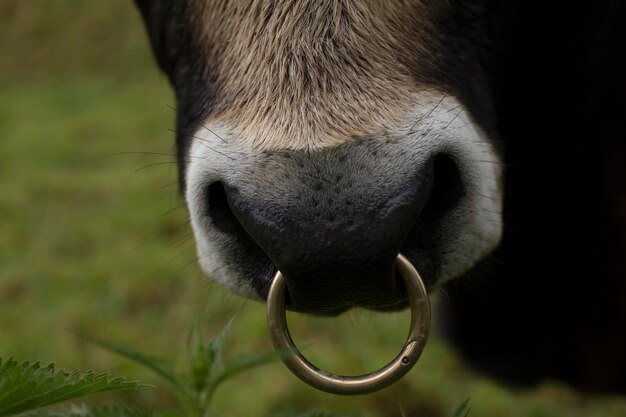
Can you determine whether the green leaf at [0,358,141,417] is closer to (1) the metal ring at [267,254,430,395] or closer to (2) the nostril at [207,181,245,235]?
(1) the metal ring at [267,254,430,395]

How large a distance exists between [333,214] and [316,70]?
0.35m

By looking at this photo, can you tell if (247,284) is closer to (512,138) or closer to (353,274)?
(353,274)

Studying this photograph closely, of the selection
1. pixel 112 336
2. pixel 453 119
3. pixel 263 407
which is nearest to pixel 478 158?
pixel 453 119

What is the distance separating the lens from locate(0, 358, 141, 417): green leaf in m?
0.97

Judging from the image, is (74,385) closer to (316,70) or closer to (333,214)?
(333,214)

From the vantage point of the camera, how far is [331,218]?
1388 millimetres

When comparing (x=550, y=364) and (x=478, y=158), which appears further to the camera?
(x=550, y=364)

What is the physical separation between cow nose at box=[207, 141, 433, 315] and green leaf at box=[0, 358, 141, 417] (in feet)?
1.47

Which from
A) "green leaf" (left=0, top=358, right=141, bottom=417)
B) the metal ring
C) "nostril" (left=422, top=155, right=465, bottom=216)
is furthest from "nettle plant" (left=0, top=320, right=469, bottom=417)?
"nostril" (left=422, top=155, right=465, bottom=216)

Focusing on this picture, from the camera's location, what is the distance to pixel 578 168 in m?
2.60

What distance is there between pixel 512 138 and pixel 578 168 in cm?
22

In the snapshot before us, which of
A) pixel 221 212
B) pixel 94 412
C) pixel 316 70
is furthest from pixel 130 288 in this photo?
pixel 94 412

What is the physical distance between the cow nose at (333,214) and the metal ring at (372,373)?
0.03 metres

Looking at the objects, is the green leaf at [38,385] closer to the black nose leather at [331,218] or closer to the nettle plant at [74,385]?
the nettle plant at [74,385]
